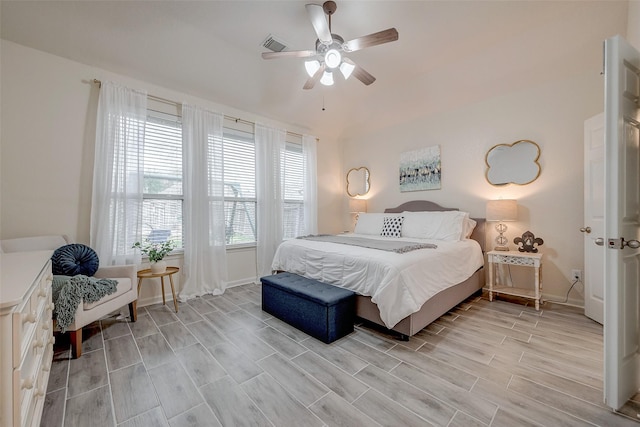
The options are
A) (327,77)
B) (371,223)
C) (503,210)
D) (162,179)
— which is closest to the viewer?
(327,77)

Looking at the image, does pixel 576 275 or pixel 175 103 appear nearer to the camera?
pixel 576 275

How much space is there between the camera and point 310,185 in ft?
15.8

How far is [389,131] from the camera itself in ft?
15.4

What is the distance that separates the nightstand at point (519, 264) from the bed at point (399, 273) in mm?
182

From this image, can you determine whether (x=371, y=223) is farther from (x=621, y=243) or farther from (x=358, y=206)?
(x=621, y=243)

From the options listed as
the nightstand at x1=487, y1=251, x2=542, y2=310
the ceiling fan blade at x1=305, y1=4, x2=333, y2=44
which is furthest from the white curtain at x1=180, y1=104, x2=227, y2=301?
the nightstand at x1=487, y1=251, x2=542, y2=310

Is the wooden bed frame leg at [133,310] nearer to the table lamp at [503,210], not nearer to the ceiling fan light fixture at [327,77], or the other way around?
the ceiling fan light fixture at [327,77]

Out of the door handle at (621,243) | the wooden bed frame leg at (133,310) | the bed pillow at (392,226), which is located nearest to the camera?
the door handle at (621,243)

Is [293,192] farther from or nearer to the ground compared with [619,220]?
farther from the ground

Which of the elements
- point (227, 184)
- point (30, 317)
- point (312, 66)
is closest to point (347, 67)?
point (312, 66)

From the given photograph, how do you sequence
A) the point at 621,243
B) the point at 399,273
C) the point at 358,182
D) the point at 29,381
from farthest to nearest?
the point at 358,182 < the point at 399,273 < the point at 621,243 < the point at 29,381

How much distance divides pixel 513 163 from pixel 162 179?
4.54m

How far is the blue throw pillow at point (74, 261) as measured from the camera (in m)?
2.17

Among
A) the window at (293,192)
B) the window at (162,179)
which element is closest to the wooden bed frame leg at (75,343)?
the window at (162,179)
